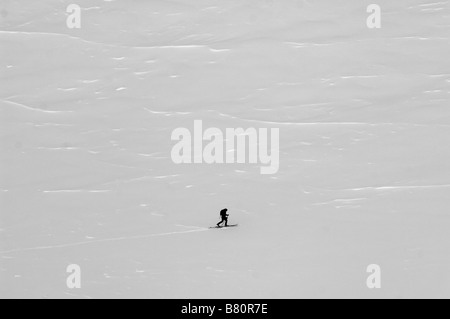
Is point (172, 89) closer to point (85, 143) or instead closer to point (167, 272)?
point (85, 143)

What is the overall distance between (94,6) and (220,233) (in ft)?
11.0

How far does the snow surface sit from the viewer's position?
7.05m

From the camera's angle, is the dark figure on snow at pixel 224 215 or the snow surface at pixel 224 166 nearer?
the snow surface at pixel 224 166

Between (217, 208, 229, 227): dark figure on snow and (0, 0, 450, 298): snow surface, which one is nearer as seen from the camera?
(0, 0, 450, 298): snow surface

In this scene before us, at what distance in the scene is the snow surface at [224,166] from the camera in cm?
705

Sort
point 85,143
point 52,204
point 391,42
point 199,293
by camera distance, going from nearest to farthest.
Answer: point 199,293, point 52,204, point 85,143, point 391,42

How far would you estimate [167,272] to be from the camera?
7.04 meters

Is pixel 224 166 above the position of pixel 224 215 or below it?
above

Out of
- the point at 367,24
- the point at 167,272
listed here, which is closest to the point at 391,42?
the point at 367,24

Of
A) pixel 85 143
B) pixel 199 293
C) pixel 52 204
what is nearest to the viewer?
pixel 199 293

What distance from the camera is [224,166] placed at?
7.86 meters

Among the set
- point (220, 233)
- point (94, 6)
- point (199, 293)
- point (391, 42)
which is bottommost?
point (199, 293)

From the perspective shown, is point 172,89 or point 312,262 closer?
point 312,262

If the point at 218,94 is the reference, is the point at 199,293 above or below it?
below
